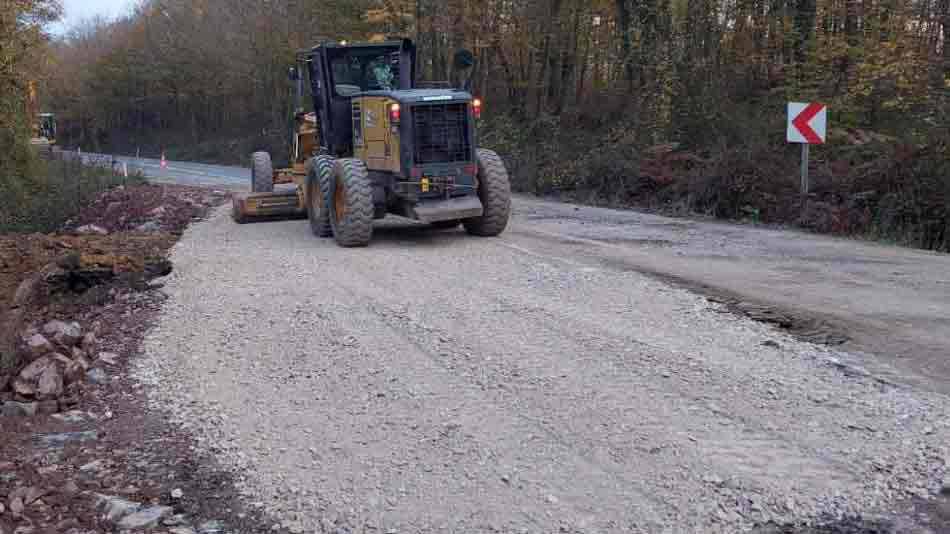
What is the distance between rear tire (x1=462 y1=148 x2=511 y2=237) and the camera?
12.5m

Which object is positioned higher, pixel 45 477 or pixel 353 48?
pixel 353 48

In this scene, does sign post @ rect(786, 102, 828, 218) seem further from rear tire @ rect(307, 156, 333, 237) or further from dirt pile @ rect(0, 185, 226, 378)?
dirt pile @ rect(0, 185, 226, 378)

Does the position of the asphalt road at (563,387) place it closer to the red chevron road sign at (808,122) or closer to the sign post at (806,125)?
the sign post at (806,125)

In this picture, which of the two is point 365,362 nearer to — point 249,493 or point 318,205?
point 249,493

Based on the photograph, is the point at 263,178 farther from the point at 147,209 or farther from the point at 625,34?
the point at 625,34

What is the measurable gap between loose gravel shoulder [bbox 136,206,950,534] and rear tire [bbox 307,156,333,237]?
3582 mm

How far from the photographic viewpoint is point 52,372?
6.74m

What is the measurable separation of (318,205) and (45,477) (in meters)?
8.42

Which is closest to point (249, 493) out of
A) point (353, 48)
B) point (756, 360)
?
point (756, 360)

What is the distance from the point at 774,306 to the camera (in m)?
8.42

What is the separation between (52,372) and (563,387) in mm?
3847

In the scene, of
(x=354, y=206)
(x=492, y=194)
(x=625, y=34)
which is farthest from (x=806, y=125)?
(x=625, y=34)

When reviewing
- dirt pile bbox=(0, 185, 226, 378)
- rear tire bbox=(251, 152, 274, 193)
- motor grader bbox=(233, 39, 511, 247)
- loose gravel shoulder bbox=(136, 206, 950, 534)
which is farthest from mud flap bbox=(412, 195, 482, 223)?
rear tire bbox=(251, 152, 274, 193)

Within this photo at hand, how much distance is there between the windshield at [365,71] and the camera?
45.3ft
